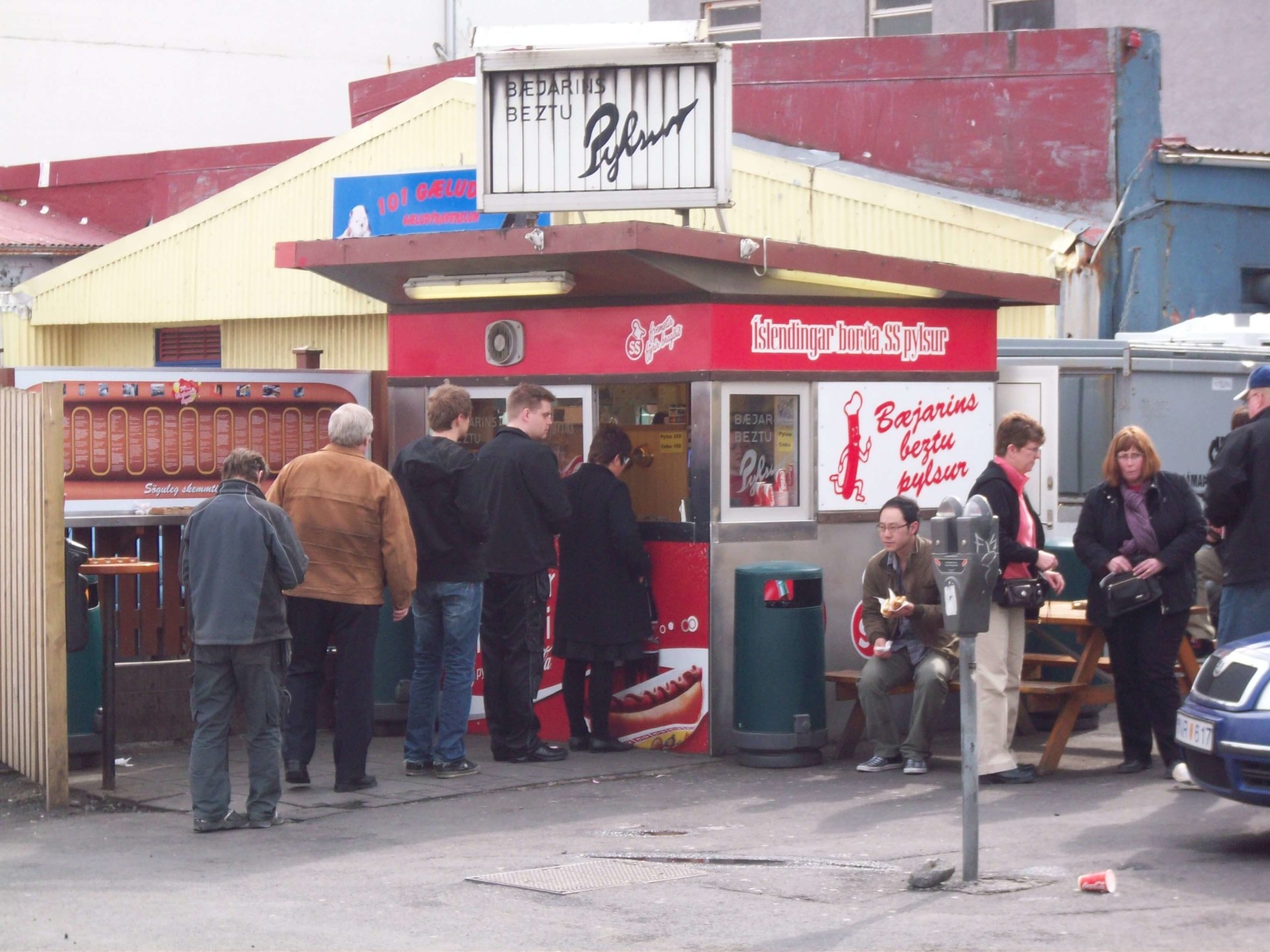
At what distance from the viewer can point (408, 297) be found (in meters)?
10.6

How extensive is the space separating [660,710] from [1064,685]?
2.24 m

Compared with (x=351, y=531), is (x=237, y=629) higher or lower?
lower

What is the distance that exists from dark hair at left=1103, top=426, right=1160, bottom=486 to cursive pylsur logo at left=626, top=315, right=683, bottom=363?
2395 millimetres

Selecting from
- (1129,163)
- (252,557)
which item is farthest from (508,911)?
(1129,163)

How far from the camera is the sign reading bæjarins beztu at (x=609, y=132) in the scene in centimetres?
989

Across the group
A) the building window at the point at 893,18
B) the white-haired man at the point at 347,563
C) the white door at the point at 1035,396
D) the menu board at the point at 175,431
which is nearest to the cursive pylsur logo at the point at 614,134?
the menu board at the point at 175,431

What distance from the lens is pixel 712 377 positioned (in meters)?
9.43

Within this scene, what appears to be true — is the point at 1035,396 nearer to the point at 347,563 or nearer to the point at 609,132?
the point at 609,132

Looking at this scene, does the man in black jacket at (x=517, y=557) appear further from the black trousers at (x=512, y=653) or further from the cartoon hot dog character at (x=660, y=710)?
the cartoon hot dog character at (x=660, y=710)

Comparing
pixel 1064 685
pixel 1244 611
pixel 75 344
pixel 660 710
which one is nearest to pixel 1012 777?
pixel 1064 685

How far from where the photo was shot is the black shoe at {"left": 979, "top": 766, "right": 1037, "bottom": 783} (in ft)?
29.1

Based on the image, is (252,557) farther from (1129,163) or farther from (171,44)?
(171,44)

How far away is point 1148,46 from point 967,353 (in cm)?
674

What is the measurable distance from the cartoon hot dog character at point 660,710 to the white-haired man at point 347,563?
72.9 inches
